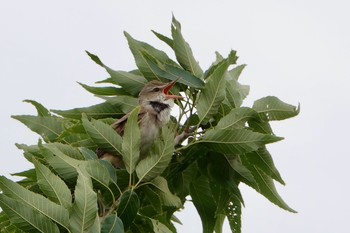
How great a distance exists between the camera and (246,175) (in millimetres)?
5180

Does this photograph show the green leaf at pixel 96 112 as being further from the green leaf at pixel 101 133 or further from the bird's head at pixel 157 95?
the green leaf at pixel 101 133

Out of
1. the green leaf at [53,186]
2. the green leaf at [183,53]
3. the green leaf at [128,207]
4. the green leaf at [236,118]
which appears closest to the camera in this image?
the green leaf at [53,186]

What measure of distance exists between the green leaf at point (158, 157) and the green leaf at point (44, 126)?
0.99 m

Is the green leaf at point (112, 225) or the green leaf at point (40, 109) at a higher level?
the green leaf at point (40, 109)

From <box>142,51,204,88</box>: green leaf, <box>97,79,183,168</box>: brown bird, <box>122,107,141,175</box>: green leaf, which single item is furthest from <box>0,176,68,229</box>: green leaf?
<box>142,51,204,88</box>: green leaf

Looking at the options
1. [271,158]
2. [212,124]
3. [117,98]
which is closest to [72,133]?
[117,98]

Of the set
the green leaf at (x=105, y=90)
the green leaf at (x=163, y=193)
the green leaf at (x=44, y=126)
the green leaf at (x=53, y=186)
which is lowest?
the green leaf at (x=53, y=186)

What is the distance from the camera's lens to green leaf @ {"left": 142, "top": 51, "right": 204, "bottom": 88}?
529cm

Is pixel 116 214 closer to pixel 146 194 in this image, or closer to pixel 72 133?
pixel 146 194

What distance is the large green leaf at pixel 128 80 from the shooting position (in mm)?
5559

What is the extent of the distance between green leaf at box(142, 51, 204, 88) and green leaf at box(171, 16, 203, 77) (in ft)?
0.46

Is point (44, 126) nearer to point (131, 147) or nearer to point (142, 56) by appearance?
point (142, 56)

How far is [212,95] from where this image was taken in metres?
5.13

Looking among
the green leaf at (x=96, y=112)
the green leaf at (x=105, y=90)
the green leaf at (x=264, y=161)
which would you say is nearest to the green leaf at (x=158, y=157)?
the green leaf at (x=264, y=161)
